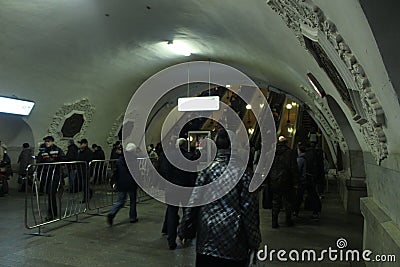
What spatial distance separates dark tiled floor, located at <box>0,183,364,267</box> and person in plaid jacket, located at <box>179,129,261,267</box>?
179 centimetres

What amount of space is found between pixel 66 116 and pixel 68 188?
3.54 metres

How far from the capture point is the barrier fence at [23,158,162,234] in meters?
6.20

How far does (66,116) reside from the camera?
10711mm

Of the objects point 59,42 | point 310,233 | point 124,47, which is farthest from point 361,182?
point 59,42

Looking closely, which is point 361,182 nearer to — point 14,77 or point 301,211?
point 301,211

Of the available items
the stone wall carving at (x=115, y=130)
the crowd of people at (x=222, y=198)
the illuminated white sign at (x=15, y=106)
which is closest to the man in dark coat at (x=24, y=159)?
the crowd of people at (x=222, y=198)

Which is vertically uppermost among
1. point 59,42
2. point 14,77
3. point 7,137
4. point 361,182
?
point 59,42

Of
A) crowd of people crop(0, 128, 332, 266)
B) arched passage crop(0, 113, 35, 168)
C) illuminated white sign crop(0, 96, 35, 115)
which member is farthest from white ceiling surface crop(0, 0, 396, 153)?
crowd of people crop(0, 128, 332, 266)

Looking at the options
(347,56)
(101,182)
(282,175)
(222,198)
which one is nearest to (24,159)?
(101,182)

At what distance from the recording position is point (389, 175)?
9.36ft

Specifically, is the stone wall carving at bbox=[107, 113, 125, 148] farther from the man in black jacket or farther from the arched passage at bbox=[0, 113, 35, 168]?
the man in black jacket

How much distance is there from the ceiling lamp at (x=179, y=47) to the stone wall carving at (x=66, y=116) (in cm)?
319

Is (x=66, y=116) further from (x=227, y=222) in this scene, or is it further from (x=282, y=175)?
(x=227, y=222)

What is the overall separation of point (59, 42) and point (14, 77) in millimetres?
1573
